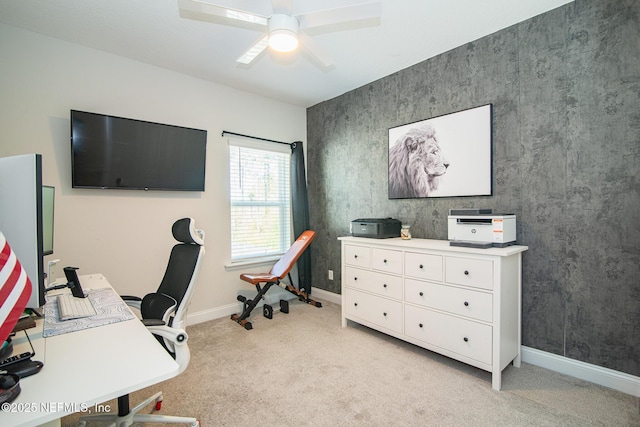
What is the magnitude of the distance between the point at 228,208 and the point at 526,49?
10.3ft

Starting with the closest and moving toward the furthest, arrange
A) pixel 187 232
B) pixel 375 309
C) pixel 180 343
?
pixel 180 343 → pixel 187 232 → pixel 375 309

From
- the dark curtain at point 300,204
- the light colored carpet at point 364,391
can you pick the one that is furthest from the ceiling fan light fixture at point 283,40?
the light colored carpet at point 364,391

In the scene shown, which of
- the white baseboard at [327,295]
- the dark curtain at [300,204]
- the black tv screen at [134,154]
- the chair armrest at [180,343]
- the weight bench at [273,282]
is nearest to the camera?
the chair armrest at [180,343]

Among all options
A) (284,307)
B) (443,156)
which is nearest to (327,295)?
(284,307)

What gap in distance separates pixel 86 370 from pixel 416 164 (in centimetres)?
282

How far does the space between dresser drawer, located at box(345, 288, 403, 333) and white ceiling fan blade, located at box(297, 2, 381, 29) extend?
214 centimetres

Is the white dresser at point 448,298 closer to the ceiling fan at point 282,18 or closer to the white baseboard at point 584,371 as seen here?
the white baseboard at point 584,371

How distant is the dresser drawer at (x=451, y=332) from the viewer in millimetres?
2029

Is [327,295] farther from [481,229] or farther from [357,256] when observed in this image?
[481,229]

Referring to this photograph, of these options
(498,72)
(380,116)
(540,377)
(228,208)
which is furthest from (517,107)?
(228,208)

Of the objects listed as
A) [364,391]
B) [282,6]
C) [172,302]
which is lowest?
[364,391]

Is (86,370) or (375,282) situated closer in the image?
(86,370)

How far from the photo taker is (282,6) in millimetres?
1681

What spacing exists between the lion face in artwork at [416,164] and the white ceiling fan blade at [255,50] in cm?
166
